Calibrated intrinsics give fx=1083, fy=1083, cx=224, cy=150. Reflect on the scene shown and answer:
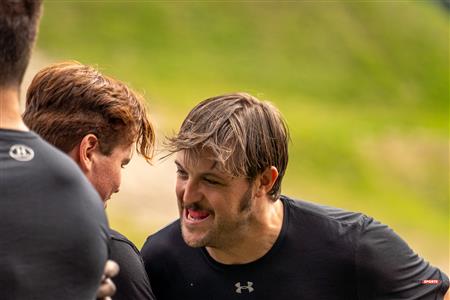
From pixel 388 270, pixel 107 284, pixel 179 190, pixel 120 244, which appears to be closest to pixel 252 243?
pixel 179 190

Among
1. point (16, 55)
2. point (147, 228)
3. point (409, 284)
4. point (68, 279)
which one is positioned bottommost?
point (147, 228)

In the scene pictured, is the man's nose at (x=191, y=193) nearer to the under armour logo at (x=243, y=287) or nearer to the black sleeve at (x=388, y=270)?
the under armour logo at (x=243, y=287)

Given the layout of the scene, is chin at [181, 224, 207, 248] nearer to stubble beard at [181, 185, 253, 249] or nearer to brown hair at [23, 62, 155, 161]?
stubble beard at [181, 185, 253, 249]

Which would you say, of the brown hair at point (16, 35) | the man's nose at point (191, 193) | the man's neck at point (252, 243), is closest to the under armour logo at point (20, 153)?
the brown hair at point (16, 35)

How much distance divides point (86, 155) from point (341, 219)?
1.89 meters

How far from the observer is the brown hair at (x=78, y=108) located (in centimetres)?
534

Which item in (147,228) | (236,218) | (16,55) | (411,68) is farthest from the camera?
(411,68)

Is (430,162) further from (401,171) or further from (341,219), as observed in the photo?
(341,219)

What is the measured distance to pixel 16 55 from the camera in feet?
13.1

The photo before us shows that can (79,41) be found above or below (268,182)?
below

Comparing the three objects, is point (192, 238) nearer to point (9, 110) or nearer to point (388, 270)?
point (388, 270)

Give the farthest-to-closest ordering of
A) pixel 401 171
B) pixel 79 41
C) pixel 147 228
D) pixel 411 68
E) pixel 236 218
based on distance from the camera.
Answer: pixel 411 68, pixel 79 41, pixel 401 171, pixel 147 228, pixel 236 218

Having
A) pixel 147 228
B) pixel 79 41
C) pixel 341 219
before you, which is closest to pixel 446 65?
pixel 79 41

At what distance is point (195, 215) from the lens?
6.10 metres
